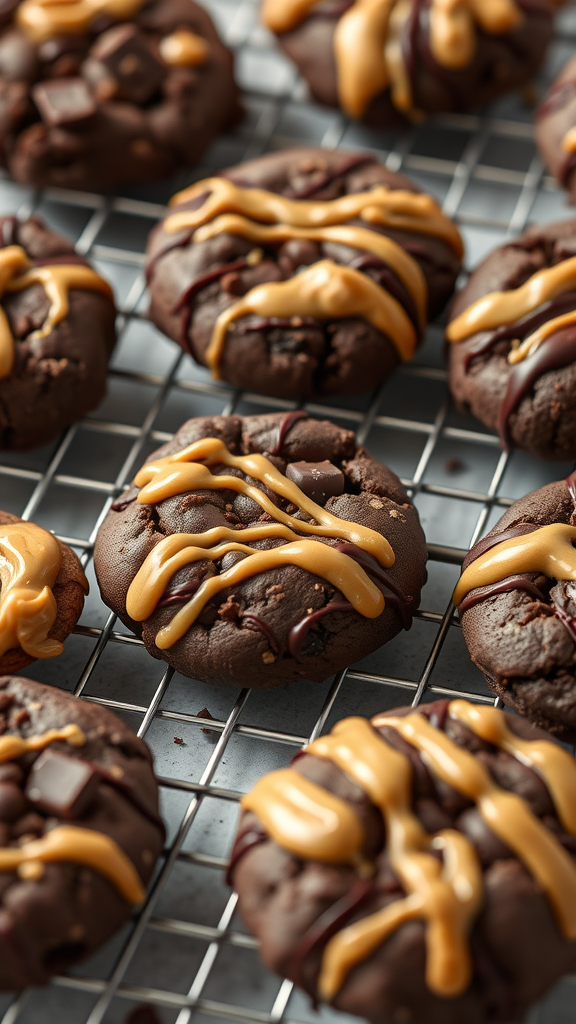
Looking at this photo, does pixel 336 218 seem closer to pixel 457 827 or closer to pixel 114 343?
pixel 114 343

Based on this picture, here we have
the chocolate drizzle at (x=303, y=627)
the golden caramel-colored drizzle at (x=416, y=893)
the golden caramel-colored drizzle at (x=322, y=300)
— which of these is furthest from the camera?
the golden caramel-colored drizzle at (x=322, y=300)

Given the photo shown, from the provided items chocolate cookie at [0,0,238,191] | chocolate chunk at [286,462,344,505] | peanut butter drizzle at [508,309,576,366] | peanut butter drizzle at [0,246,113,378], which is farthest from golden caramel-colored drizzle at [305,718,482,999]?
chocolate cookie at [0,0,238,191]

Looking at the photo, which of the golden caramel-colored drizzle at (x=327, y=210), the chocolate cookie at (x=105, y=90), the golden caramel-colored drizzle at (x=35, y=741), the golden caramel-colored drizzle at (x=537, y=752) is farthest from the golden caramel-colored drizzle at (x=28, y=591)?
the chocolate cookie at (x=105, y=90)

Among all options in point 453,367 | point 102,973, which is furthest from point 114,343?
point 102,973

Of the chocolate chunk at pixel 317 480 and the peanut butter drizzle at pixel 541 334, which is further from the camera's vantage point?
the peanut butter drizzle at pixel 541 334

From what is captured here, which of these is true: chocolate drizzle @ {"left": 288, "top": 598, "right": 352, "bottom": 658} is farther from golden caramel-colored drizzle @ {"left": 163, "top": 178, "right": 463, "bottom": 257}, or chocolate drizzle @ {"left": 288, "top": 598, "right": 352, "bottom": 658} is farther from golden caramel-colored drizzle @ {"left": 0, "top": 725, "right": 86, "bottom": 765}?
golden caramel-colored drizzle @ {"left": 163, "top": 178, "right": 463, "bottom": 257}

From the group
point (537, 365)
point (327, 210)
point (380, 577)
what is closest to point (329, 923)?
point (380, 577)

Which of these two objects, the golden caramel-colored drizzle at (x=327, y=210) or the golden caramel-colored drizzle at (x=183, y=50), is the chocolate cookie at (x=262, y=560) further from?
the golden caramel-colored drizzle at (x=183, y=50)
